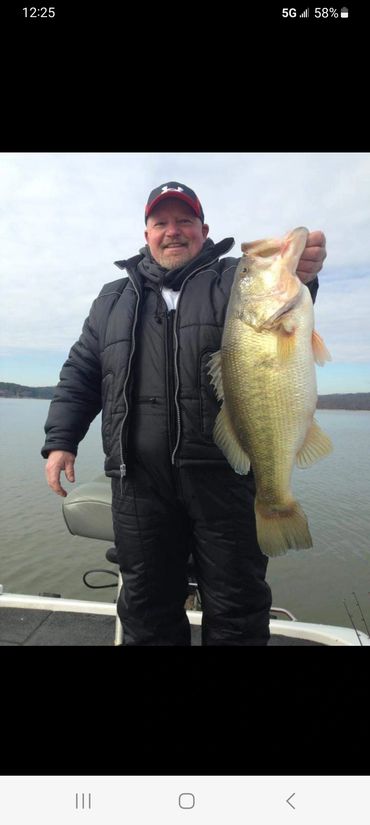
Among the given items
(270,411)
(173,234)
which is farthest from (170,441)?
(173,234)

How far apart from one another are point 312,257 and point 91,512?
1.80 meters

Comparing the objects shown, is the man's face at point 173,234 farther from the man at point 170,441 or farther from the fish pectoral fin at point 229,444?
the fish pectoral fin at point 229,444

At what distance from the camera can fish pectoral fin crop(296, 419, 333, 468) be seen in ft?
5.89

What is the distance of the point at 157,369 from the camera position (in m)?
2.13

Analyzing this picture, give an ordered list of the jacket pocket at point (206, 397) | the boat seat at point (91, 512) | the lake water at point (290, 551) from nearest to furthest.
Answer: the jacket pocket at point (206, 397) → the boat seat at point (91, 512) → the lake water at point (290, 551)

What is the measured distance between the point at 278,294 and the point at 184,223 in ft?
3.03

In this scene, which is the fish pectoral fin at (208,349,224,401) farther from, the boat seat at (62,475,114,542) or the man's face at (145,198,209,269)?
the boat seat at (62,475,114,542)

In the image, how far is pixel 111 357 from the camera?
2.25m

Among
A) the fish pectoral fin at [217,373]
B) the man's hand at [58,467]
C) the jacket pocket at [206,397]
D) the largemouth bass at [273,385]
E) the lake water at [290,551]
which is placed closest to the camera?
the largemouth bass at [273,385]

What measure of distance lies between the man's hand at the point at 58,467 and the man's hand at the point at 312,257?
1433 mm

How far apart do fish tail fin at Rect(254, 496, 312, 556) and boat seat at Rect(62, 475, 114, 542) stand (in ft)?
3.63

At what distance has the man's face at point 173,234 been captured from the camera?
2355 mm

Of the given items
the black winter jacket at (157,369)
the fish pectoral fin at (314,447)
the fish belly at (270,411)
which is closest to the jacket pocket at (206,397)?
the black winter jacket at (157,369)
